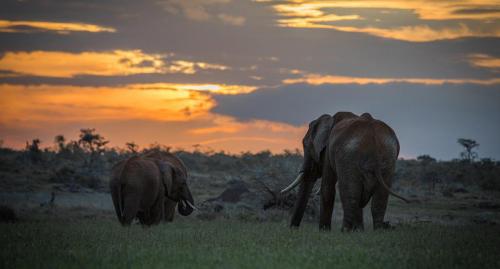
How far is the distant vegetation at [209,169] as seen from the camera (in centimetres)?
3854

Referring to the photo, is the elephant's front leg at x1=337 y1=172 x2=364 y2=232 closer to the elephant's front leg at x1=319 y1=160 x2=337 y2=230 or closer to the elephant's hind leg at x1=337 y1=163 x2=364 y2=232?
the elephant's hind leg at x1=337 y1=163 x2=364 y2=232

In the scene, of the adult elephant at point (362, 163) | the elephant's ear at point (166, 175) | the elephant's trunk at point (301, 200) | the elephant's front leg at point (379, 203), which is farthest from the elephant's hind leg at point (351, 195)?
the elephant's ear at point (166, 175)

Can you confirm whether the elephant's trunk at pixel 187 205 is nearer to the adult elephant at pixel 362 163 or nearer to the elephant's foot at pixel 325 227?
the elephant's foot at pixel 325 227

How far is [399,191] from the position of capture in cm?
4194

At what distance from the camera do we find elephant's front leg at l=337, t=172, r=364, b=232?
17406 mm

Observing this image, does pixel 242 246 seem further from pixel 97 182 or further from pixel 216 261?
pixel 97 182

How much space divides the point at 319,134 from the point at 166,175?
16.4 feet

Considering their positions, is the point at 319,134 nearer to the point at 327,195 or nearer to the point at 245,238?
the point at 327,195

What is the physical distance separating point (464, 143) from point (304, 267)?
2328 inches

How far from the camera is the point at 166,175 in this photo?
22703 millimetres

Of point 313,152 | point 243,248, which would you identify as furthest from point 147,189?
point 243,248

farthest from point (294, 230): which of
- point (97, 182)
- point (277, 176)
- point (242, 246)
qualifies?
point (97, 182)

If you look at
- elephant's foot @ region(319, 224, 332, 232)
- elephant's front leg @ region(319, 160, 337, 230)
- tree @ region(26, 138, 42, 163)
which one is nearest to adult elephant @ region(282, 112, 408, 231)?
elephant's front leg @ region(319, 160, 337, 230)

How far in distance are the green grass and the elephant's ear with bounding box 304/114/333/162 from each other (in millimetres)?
2023
